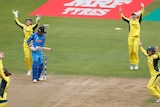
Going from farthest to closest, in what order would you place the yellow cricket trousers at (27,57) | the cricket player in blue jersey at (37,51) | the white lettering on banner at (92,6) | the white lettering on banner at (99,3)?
the white lettering on banner at (99,3)
the white lettering on banner at (92,6)
the yellow cricket trousers at (27,57)
the cricket player in blue jersey at (37,51)

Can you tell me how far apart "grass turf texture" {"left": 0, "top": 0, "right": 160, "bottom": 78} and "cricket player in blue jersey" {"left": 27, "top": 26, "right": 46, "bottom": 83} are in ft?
4.49

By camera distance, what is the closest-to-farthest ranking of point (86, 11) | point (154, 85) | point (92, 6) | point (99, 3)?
point (154, 85) → point (86, 11) → point (92, 6) → point (99, 3)

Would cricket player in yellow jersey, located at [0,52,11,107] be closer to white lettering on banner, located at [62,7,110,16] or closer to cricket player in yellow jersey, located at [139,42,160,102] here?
cricket player in yellow jersey, located at [139,42,160,102]

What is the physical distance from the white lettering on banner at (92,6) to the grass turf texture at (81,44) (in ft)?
3.78

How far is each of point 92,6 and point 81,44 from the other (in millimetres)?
6722

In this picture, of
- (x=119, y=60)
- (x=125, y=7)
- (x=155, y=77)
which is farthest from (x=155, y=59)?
(x=125, y=7)

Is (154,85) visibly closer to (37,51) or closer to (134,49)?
(134,49)

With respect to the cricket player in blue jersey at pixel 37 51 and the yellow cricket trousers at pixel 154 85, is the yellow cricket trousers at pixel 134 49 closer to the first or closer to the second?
the cricket player in blue jersey at pixel 37 51

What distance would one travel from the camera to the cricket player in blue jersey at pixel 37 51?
20.9m

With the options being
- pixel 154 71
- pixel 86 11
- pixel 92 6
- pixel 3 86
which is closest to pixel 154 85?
pixel 154 71

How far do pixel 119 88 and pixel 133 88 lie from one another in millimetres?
462

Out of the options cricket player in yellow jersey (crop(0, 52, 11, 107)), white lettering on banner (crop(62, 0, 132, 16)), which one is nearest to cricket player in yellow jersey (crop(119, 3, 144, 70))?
cricket player in yellow jersey (crop(0, 52, 11, 107))

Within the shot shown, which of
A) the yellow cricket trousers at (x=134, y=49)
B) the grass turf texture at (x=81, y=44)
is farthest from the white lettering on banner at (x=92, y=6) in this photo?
the yellow cricket trousers at (x=134, y=49)

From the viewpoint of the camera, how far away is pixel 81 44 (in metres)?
26.2
